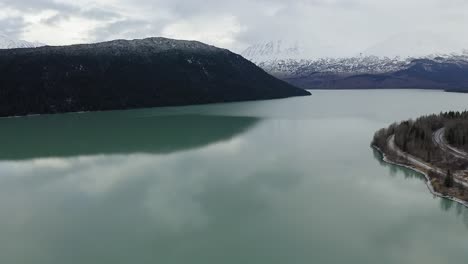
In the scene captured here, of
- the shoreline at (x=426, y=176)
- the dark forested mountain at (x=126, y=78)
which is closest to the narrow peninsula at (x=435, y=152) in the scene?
the shoreline at (x=426, y=176)

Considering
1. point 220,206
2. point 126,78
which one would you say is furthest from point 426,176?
point 126,78

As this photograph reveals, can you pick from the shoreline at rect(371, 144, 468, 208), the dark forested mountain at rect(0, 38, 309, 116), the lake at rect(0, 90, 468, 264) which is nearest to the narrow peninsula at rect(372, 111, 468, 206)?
the shoreline at rect(371, 144, 468, 208)

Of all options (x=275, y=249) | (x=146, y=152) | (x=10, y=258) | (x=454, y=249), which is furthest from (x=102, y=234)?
(x=146, y=152)

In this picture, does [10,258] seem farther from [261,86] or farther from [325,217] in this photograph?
[261,86]

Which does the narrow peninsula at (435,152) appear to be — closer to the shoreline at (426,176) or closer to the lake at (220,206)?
the shoreline at (426,176)

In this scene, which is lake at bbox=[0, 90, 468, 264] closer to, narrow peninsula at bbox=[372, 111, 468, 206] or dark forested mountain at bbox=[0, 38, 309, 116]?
narrow peninsula at bbox=[372, 111, 468, 206]
